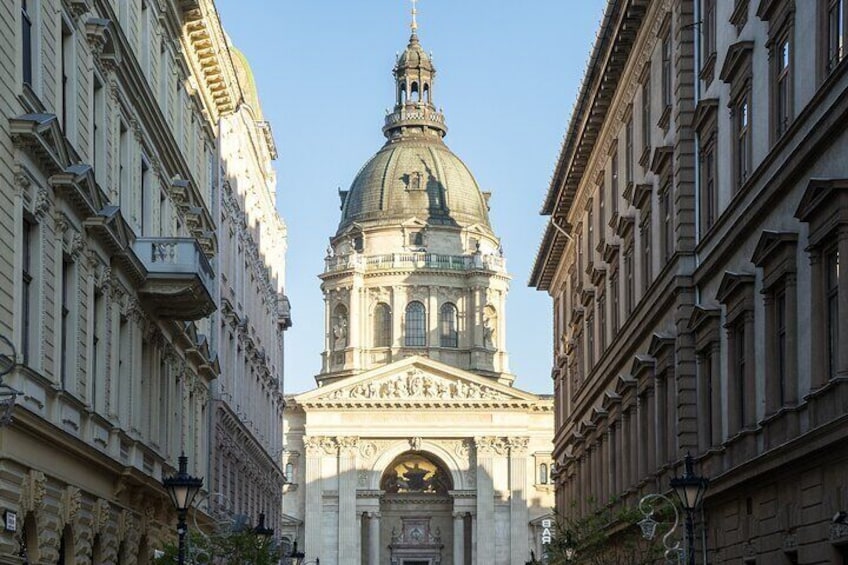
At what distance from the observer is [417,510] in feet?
413

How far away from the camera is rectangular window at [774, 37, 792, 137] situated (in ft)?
85.3

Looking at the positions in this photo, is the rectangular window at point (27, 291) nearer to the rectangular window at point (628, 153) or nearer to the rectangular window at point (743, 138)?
the rectangular window at point (743, 138)

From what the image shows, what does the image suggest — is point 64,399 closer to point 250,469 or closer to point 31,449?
point 31,449

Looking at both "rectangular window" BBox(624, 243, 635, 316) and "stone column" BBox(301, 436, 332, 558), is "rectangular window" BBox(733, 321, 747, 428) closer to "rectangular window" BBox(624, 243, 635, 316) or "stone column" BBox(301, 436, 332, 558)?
"rectangular window" BBox(624, 243, 635, 316)

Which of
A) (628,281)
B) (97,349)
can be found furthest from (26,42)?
(628,281)

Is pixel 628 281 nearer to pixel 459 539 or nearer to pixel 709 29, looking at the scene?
pixel 709 29

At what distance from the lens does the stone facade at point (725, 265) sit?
77.4ft

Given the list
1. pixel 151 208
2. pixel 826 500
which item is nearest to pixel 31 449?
pixel 826 500

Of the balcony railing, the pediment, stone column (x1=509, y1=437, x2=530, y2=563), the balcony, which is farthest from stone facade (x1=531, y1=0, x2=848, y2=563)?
the balcony railing

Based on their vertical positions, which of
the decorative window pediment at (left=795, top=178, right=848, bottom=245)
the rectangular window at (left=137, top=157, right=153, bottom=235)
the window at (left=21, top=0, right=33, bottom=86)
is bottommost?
the decorative window pediment at (left=795, top=178, right=848, bottom=245)

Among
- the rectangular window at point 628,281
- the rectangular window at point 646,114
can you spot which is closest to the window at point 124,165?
the rectangular window at point 646,114

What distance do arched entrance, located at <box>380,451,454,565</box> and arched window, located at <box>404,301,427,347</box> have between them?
12075mm

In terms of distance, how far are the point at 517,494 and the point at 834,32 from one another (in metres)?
98.6

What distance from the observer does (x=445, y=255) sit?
450ft
